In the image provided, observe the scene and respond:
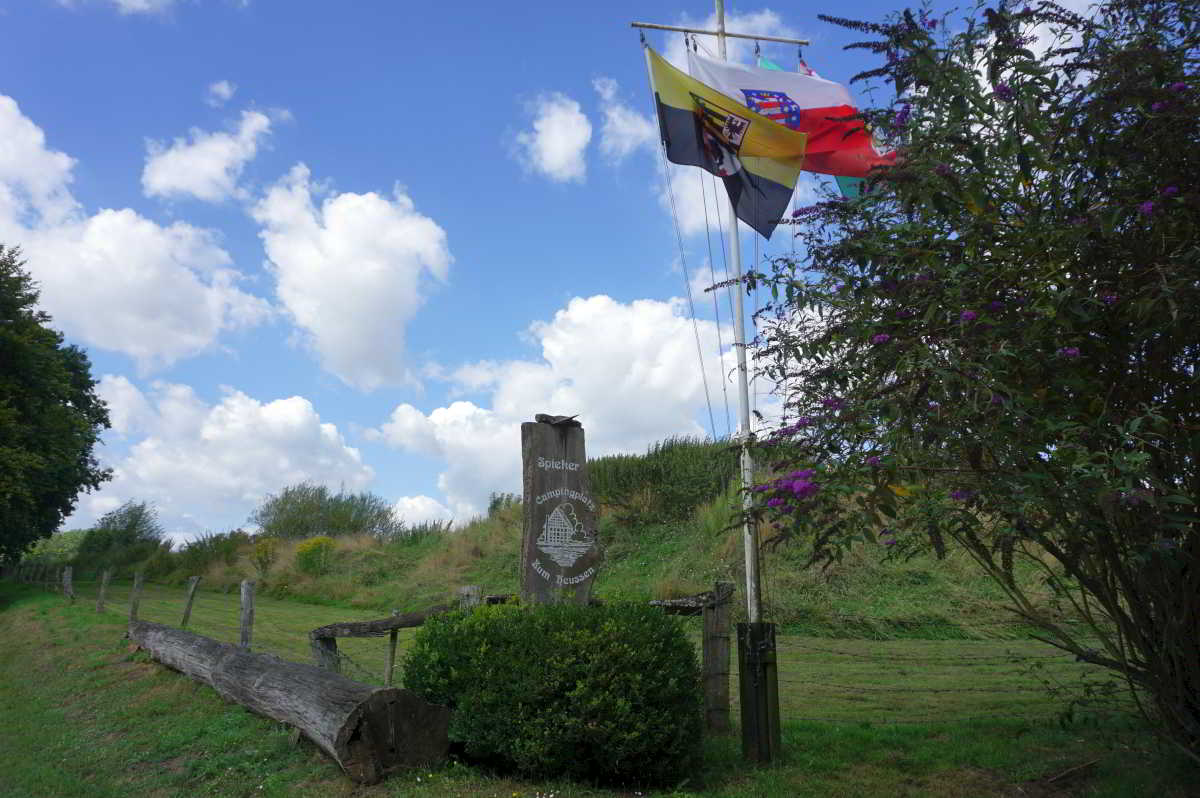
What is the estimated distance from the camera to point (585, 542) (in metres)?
7.56

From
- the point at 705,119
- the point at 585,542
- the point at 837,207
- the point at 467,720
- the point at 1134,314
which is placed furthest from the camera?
the point at 705,119

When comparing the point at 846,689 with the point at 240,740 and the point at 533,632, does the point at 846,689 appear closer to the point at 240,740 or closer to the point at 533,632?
the point at 533,632

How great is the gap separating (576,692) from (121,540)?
157 feet

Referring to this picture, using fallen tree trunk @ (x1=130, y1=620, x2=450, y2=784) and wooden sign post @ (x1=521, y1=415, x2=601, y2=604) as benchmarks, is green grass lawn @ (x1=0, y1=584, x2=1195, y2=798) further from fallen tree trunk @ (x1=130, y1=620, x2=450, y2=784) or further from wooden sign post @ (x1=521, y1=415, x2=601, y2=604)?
wooden sign post @ (x1=521, y1=415, x2=601, y2=604)

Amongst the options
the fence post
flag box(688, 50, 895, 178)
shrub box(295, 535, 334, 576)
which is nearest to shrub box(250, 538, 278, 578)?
A: shrub box(295, 535, 334, 576)

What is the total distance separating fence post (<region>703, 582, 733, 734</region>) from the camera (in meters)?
7.68

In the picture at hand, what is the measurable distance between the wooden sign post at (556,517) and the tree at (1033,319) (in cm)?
251

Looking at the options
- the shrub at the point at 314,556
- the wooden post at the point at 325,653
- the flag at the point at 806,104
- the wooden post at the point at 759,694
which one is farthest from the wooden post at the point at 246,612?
the shrub at the point at 314,556

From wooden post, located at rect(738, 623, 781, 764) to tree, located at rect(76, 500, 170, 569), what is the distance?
42.6m

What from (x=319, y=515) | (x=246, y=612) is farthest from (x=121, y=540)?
(x=246, y=612)

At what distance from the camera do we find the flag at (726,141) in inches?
384

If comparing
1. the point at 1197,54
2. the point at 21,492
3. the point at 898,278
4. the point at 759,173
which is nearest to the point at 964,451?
the point at 898,278

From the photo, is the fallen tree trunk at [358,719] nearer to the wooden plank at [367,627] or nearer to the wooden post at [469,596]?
the wooden plank at [367,627]

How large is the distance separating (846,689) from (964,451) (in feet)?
20.6
